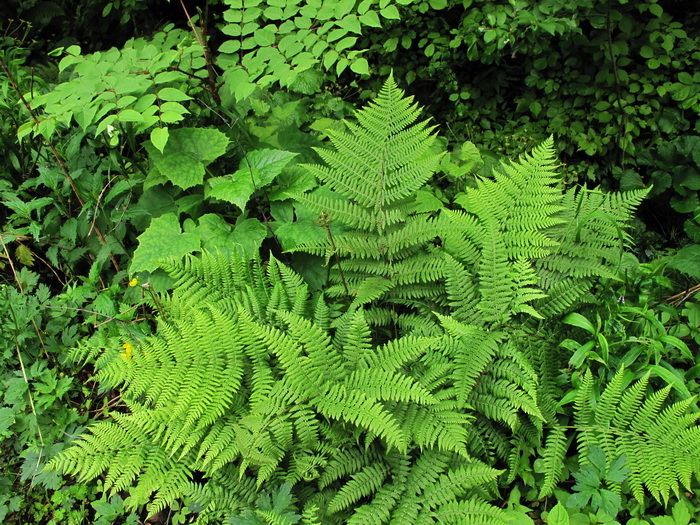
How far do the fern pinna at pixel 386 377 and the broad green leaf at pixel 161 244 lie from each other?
0.38 feet

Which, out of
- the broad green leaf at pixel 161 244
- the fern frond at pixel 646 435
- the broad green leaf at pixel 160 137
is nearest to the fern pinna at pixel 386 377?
the fern frond at pixel 646 435

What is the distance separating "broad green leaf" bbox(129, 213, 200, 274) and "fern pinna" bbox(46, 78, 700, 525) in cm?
12

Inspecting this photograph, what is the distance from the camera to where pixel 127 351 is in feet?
7.07

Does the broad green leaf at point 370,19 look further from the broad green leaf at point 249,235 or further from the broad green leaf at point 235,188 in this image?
the broad green leaf at point 249,235

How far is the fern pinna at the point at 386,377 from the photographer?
179 centimetres

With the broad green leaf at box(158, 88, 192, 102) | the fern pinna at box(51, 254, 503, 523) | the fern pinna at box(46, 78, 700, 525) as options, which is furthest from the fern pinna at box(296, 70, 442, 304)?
the broad green leaf at box(158, 88, 192, 102)

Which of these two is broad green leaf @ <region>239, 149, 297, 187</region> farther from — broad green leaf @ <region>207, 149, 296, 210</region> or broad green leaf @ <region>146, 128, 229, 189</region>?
broad green leaf @ <region>146, 128, 229, 189</region>

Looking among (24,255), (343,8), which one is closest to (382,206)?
(343,8)

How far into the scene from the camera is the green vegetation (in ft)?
6.01

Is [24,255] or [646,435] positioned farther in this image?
[24,255]

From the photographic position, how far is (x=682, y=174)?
3.39m

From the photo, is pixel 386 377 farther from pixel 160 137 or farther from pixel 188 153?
pixel 188 153

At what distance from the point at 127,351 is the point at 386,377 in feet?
4.00

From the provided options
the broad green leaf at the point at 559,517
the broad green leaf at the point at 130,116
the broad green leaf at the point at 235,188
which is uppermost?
the broad green leaf at the point at 130,116
